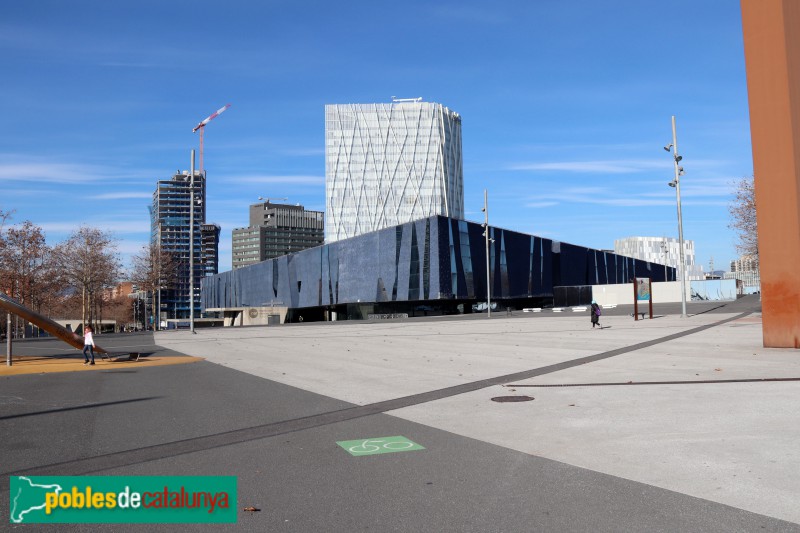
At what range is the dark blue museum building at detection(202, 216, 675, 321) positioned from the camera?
3302 inches

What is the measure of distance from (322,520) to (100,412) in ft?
25.4

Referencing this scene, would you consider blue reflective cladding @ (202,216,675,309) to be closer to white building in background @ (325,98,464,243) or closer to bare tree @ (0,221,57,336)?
bare tree @ (0,221,57,336)

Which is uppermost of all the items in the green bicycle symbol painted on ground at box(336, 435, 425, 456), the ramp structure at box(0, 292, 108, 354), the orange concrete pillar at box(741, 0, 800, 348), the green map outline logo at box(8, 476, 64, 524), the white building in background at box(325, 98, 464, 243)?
the white building in background at box(325, 98, 464, 243)

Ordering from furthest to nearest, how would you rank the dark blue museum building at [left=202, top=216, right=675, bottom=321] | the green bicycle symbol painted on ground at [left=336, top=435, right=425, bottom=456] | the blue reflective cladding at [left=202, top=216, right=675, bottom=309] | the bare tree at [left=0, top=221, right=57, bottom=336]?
1. the dark blue museum building at [left=202, top=216, right=675, bottom=321]
2. the blue reflective cladding at [left=202, top=216, right=675, bottom=309]
3. the bare tree at [left=0, top=221, right=57, bottom=336]
4. the green bicycle symbol painted on ground at [left=336, top=435, right=425, bottom=456]

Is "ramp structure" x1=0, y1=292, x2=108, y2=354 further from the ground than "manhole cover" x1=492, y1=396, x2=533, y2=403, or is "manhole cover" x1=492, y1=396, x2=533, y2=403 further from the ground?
"ramp structure" x1=0, y1=292, x2=108, y2=354

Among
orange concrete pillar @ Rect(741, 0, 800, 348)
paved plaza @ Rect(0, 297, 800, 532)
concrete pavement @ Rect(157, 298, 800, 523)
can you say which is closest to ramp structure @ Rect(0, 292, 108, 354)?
paved plaza @ Rect(0, 297, 800, 532)

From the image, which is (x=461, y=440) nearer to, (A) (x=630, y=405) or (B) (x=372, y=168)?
(A) (x=630, y=405)

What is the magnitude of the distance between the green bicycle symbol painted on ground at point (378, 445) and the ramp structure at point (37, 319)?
19.2m

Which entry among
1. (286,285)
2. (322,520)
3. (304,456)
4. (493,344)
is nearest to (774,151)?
(493,344)

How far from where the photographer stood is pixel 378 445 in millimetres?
7875

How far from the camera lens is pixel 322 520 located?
518 cm

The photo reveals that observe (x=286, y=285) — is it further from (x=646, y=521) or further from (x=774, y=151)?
(x=646, y=521)

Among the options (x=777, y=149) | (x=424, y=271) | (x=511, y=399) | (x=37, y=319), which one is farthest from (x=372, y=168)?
(x=511, y=399)

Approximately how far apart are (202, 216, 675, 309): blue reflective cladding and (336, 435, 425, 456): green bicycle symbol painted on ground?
73.7 metres
